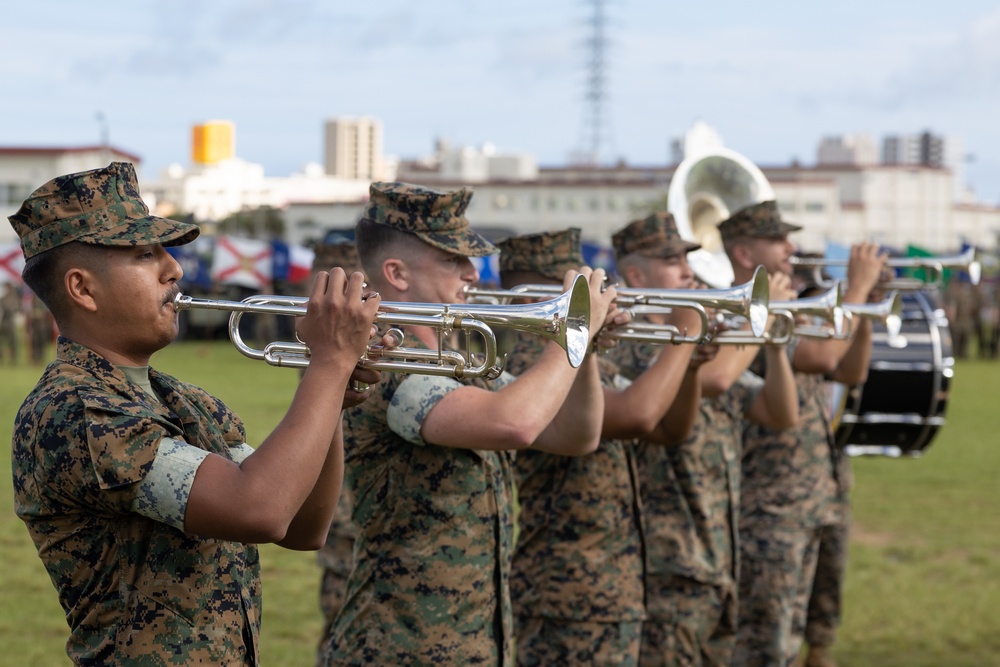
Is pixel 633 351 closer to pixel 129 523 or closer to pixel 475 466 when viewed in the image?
pixel 475 466

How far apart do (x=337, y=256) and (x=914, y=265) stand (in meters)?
3.17

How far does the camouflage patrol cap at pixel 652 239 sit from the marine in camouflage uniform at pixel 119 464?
10.3ft

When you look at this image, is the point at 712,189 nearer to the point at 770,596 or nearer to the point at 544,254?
the point at 770,596

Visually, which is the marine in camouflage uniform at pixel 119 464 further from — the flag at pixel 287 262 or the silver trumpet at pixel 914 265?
the flag at pixel 287 262

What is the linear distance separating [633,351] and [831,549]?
8.56ft

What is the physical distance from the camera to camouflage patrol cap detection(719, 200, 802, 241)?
696cm

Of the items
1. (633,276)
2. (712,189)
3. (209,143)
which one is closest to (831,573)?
(712,189)

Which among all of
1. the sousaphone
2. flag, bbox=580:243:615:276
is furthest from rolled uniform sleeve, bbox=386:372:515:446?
flag, bbox=580:243:615:276

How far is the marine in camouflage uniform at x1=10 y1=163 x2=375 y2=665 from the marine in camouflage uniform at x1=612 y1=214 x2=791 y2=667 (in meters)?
2.96

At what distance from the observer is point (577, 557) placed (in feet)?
16.9

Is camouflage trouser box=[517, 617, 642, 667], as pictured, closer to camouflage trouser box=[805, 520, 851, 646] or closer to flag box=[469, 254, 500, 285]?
camouflage trouser box=[805, 520, 851, 646]

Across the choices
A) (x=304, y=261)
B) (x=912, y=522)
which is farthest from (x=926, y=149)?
(x=912, y=522)

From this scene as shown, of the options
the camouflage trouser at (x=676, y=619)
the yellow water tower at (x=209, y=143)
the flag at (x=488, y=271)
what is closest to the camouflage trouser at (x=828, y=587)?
the camouflage trouser at (x=676, y=619)

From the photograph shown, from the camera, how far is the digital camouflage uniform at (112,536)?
2.75m
